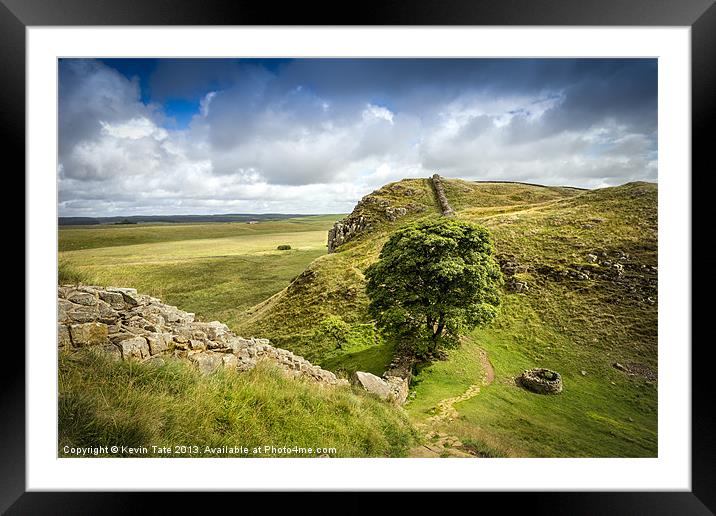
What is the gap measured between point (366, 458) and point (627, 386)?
224 inches

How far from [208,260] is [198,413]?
14.7 meters

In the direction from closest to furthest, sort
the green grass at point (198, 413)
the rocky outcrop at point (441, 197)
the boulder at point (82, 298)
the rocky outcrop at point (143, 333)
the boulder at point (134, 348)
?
the green grass at point (198, 413)
the boulder at point (134, 348)
the rocky outcrop at point (143, 333)
the boulder at point (82, 298)
the rocky outcrop at point (441, 197)

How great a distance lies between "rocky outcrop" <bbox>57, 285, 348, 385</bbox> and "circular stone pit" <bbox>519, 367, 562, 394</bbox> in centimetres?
422

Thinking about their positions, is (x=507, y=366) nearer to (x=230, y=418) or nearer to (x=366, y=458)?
(x=366, y=458)

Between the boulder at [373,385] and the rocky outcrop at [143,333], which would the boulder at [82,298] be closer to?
the rocky outcrop at [143,333]

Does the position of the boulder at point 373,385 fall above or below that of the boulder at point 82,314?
below

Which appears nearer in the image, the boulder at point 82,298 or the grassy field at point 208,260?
the boulder at point 82,298

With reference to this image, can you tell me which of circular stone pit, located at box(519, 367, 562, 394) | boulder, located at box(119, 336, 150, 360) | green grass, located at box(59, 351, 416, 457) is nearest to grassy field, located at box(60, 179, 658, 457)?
circular stone pit, located at box(519, 367, 562, 394)

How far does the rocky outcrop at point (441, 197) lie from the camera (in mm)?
19344

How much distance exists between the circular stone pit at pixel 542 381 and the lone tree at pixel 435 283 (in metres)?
1.43

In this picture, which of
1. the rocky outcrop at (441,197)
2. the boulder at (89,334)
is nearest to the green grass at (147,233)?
the boulder at (89,334)
